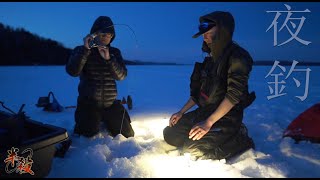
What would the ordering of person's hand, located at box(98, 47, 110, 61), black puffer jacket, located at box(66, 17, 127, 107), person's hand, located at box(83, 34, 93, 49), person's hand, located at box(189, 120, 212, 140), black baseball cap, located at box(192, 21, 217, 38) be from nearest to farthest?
person's hand, located at box(189, 120, 212, 140) → black baseball cap, located at box(192, 21, 217, 38) → person's hand, located at box(83, 34, 93, 49) → person's hand, located at box(98, 47, 110, 61) → black puffer jacket, located at box(66, 17, 127, 107)

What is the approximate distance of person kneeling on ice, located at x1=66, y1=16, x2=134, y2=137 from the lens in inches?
152

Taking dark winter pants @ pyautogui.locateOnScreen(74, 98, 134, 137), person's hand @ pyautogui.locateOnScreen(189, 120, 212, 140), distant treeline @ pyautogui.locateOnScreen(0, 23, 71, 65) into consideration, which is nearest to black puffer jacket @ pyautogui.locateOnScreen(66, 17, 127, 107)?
dark winter pants @ pyautogui.locateOnScreen(74, 98, 134, 137)

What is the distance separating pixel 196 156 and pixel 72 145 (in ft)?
5.06

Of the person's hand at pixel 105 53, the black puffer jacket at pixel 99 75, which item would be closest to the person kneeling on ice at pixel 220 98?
the black puffer jacket at pixel 99 75

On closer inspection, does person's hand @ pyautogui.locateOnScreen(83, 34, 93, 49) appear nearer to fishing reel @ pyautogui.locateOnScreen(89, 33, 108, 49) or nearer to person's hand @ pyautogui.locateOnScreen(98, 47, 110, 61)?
fishing reel @ pyautogui.locateOnScreen(89, 33, 108, 49)

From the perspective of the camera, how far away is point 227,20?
3.24 meters

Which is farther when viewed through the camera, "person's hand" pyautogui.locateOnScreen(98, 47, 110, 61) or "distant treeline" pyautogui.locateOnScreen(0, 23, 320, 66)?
"distant treeline" pyautogui.locateOnScreen(0, 23, 320, 66)

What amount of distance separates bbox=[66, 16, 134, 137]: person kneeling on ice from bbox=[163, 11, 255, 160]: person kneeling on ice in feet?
2.80

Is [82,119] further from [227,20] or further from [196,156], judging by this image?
[227,20]

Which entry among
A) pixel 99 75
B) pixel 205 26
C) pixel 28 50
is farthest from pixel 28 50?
pixel 205 26

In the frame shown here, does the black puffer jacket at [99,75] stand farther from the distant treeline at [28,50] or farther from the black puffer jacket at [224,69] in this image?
the distant treeline at [28,50]

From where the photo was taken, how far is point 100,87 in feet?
13.1

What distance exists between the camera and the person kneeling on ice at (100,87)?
3859 millimetres

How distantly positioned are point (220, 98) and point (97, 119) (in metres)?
1.70
